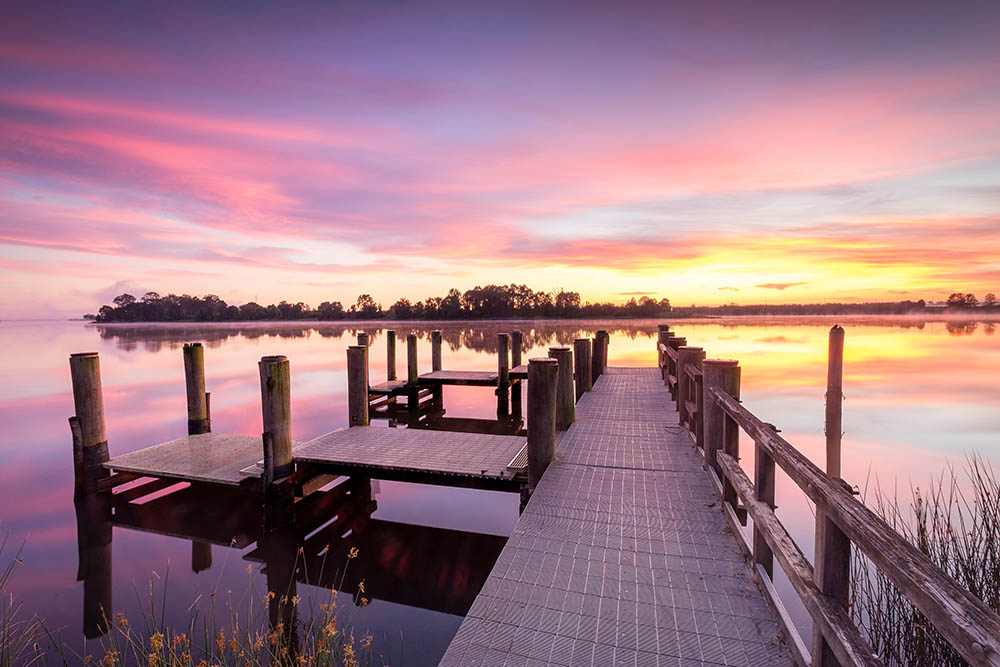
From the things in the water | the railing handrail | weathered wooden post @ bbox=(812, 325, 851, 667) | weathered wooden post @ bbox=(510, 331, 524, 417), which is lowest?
the water

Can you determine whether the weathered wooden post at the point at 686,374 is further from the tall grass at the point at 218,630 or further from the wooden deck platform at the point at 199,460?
the wooden deck platform at the point at 199,460

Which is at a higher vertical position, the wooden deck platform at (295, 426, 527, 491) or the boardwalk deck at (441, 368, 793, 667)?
the boardwalk deck at (441, 368, 793, 667)

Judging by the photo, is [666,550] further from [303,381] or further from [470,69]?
[303,381]

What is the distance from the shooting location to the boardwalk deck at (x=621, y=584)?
117 inches

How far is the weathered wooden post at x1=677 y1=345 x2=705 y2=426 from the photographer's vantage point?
7250mm

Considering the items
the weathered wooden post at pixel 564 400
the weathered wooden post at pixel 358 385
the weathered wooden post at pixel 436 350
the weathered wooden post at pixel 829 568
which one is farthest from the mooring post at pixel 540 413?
the weathered wooden post at pixel 436 350

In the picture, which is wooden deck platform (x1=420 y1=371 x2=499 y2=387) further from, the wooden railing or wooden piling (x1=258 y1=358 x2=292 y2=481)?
the wooden railing

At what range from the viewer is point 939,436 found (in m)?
14.4

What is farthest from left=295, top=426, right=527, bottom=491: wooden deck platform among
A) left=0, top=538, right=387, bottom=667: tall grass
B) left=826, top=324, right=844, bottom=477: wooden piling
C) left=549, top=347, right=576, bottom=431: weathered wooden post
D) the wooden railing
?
left=826, top=324, right=844, bottom=477: wooden piling

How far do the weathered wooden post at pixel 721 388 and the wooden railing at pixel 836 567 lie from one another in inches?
16.0

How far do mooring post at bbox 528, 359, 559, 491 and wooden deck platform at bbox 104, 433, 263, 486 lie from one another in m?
4.94

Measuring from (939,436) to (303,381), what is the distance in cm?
2724

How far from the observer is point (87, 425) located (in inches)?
333

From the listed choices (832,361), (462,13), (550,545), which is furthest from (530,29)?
(550,545)
